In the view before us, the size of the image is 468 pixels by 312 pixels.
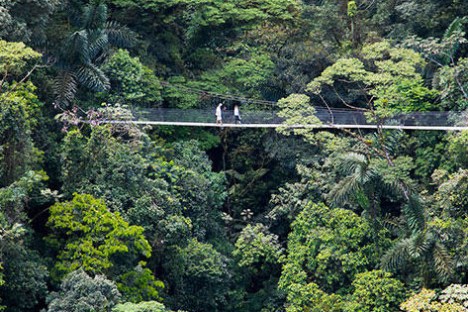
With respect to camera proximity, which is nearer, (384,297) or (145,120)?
(384,297)

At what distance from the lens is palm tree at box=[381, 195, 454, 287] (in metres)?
24.5

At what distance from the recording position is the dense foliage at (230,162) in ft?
82.2

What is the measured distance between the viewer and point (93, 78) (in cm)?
2778

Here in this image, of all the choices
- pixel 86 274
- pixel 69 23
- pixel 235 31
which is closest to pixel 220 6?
pixel 235 31

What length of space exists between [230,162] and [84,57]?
4655 millimetres

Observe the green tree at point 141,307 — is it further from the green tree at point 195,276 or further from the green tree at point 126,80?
the green tree at point 126,80

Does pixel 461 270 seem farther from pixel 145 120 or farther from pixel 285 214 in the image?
pixel 145 120

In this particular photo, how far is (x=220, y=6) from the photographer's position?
30.5 meters

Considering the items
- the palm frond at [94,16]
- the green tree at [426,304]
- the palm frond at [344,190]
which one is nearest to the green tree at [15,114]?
the palm frond at [94,16]

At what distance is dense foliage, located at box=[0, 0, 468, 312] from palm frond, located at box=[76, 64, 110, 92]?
0.03m

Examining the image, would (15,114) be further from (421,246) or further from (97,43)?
(421,246)

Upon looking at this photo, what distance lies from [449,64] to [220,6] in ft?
18.7

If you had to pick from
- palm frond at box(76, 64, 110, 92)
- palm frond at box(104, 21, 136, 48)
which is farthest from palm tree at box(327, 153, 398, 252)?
palm frond at box(104, 21, 136, 48)

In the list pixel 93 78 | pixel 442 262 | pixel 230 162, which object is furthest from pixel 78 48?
pixel 442 262
